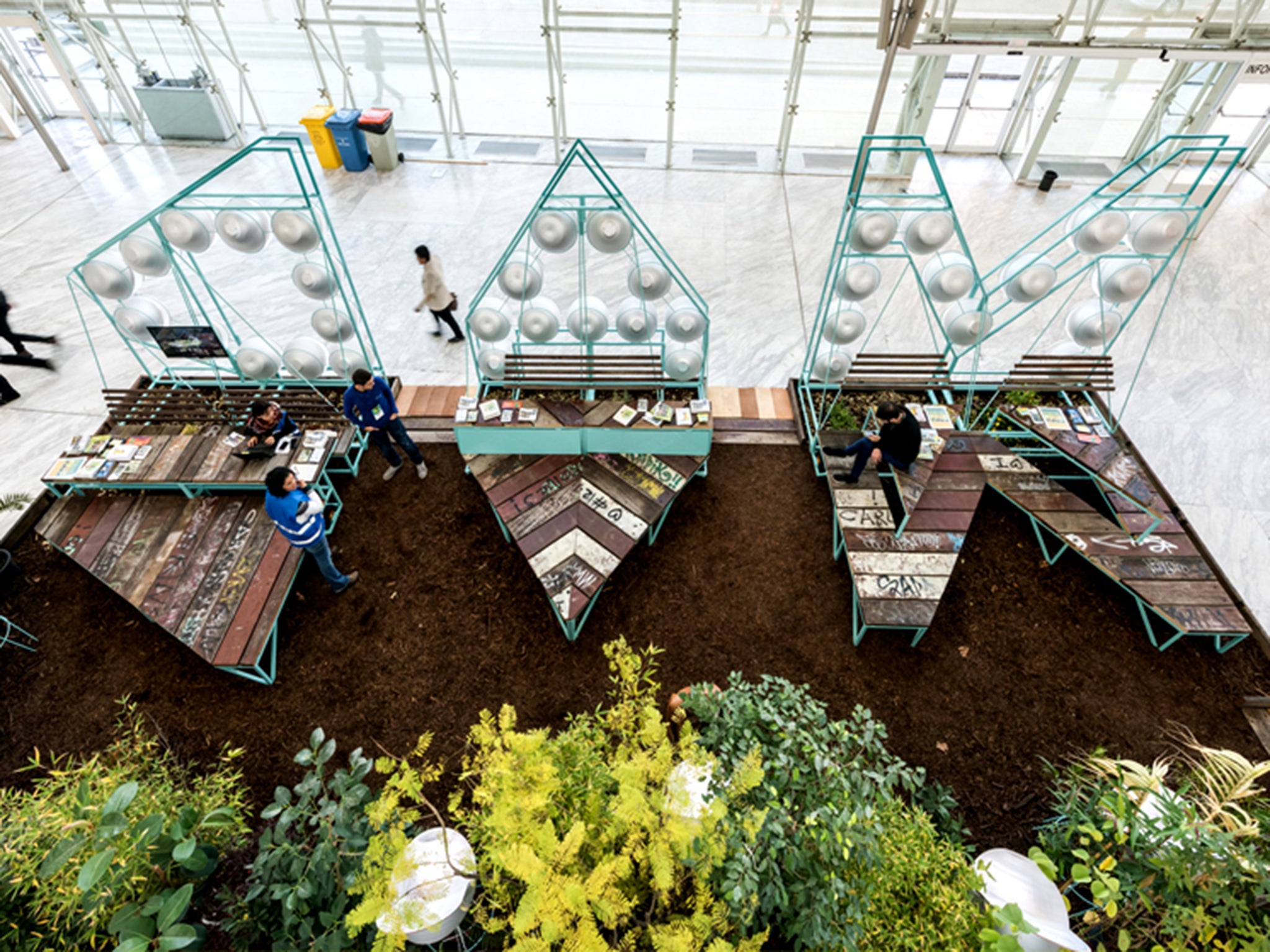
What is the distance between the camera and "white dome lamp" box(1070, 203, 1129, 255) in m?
4.45

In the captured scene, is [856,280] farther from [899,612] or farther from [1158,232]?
[899,612]

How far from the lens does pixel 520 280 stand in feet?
16.0

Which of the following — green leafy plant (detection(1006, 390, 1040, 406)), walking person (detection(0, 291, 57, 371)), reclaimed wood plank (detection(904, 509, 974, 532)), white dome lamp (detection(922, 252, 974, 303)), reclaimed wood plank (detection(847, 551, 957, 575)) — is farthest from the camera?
walking person (detection(0, 291, 57, 371))

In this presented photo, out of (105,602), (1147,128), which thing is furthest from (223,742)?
(1147,128)

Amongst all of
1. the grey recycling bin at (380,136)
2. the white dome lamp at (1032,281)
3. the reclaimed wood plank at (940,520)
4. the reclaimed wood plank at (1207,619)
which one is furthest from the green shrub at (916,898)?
the grey recycling bin at (380,136)

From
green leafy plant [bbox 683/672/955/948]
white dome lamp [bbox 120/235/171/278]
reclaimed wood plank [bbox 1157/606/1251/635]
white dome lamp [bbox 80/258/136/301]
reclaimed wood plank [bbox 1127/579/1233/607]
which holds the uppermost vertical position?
white dome lamp [bbox 120/235/171/278]

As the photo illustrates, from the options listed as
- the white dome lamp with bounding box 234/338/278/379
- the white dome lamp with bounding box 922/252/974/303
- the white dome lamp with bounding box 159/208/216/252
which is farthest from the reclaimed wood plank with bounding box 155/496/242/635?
the white dome lamp with bounding box 922/252/974/303

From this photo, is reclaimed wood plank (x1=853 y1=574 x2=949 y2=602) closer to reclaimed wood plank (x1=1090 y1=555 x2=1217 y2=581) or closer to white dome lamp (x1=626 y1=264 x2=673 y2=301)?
reclaimed wood plank (x1=1090 y1=555 x2=1217 y2=581)

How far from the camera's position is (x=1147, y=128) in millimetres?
8578

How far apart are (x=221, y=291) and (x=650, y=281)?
16.9 feet

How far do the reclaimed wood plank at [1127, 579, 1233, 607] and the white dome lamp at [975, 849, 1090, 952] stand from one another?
95.1 inches

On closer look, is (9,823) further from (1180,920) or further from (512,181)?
(512,181)

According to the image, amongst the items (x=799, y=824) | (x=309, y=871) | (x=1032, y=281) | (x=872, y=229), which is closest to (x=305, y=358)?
(x=309, y=871)

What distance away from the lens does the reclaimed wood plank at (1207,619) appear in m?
4.15
